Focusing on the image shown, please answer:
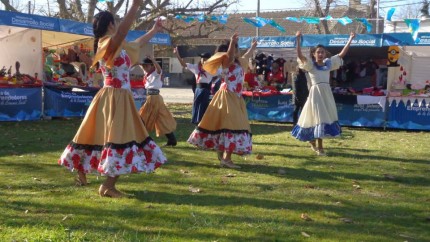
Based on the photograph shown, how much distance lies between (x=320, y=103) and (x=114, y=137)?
16.1 feet

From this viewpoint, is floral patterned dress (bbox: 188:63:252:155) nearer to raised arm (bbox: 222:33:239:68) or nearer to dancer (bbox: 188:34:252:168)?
dancer (bbox: 188:34:252:168)

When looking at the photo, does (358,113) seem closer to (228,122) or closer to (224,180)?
(228,122)

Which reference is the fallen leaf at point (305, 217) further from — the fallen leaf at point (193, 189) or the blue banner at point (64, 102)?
the blue banner at point (64, 102)

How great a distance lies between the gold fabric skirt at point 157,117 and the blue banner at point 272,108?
6.58m

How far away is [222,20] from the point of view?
17781 millimetres

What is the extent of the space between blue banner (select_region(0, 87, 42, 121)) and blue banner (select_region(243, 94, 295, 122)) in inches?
236

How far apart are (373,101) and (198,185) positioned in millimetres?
9926

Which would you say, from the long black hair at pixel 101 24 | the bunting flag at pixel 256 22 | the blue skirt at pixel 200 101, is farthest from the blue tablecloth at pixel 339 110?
the long black hair at pixel 101 24

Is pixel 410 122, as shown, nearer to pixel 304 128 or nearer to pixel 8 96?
pixel 304 128

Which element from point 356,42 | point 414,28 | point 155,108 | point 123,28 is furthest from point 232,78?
point 356,42

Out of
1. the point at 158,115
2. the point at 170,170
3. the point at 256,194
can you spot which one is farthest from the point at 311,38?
the point at 256,194

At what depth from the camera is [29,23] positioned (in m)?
14.4

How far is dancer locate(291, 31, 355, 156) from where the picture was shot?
9.86 meters

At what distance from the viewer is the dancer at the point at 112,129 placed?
5.98 metres
